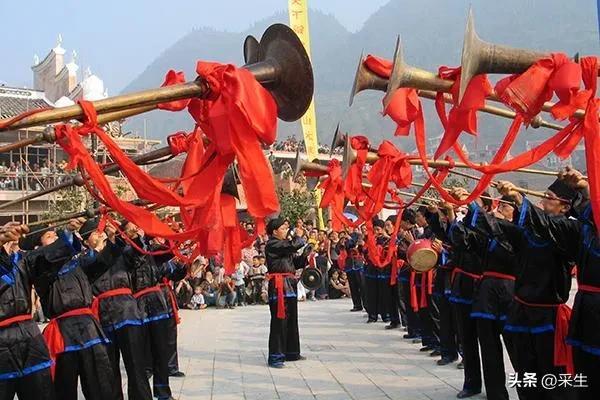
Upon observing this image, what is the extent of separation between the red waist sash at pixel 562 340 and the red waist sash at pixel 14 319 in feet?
12.4

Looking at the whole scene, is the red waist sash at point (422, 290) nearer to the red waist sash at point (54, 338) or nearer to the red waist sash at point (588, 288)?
the red waist sash at point (588, 288)

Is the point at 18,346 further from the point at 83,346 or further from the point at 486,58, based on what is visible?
the point at 486,58

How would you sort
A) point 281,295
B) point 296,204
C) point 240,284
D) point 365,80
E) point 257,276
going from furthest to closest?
point 296,204 < point 257,276 < point 240,284 < point 281,295 < point 365,80

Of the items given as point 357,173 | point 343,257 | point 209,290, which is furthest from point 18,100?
point 357,173

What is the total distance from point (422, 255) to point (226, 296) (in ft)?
30.7

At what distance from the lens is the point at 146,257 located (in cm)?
676

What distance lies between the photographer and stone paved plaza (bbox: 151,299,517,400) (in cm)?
671

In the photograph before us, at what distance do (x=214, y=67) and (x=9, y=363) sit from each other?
9.37 ft

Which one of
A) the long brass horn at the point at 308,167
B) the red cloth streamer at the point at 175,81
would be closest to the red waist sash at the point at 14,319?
the red cloth streamer at the point at 175,81

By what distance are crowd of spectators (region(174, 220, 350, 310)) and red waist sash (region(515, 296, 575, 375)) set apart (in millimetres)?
10682

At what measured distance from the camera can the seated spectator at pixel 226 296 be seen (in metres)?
16.0

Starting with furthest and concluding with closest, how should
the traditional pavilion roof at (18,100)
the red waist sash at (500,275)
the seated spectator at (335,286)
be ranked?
1. the traditional pavilion roof at (18,100)
2. the seated spectator at (335,286)
3. the red waist sash at (500,275)

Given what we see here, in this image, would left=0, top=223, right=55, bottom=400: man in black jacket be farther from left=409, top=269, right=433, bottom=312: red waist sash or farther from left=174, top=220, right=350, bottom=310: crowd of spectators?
left=174, top=220, right=350, bottom=310: crowd of spectators

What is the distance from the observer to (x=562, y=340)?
447 cm
